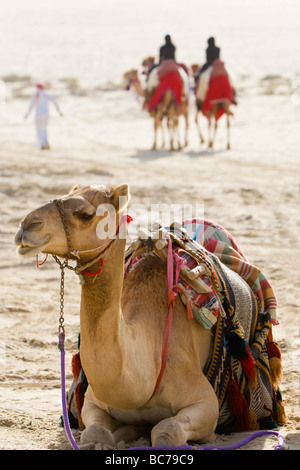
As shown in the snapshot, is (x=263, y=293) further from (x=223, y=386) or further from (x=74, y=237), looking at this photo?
(x=74, y=237)

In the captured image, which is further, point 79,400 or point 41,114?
point 41,114

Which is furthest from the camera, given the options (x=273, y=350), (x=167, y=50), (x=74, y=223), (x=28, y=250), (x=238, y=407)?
(x=167, y=50)

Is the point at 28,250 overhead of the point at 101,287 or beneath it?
overhead

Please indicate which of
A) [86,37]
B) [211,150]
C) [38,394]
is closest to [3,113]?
[211,150]

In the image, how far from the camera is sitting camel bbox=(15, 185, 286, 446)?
3871 mm

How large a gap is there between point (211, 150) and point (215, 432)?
1434 cm

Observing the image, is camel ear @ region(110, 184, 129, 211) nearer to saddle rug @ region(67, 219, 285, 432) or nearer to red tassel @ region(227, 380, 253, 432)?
saddle rug @ region(67, 219, 285, 432)

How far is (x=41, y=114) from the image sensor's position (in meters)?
19.7

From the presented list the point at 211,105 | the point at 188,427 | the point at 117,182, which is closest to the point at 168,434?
the point at 188,427

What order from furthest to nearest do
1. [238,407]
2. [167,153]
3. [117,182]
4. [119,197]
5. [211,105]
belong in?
[211,105], [167,153], [117,182], [238,407], [119,197]

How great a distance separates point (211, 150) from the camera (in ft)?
62.1

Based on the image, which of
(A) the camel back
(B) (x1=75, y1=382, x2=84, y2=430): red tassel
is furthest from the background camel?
(B) (x1=75, y1=382, x2=84, y2=430): red tassel

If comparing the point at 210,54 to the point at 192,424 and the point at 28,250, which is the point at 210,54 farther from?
the point at 28,250

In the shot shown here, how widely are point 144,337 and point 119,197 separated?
740 mm
